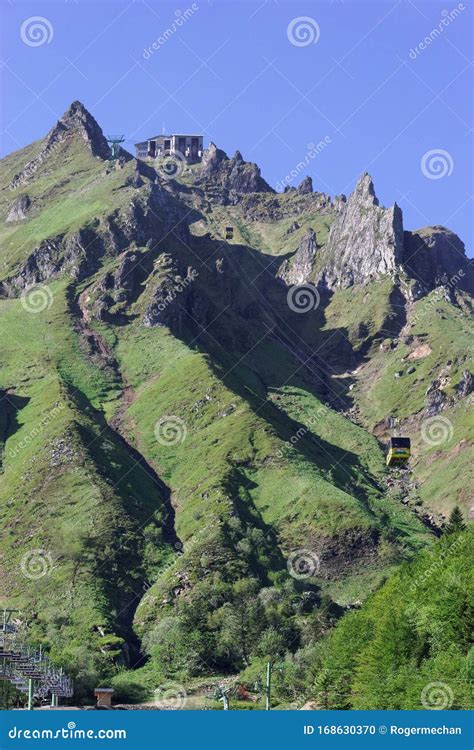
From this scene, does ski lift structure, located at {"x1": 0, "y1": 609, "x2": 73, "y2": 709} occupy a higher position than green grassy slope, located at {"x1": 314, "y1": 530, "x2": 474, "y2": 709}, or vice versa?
green grassy slope, located at {"x1": 314, "y1": 530, "x2": 474, "y2": 709}


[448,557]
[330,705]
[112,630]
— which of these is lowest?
[112,630]

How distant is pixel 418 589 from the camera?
122 m

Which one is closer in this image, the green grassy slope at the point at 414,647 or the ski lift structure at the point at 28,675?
the green grassy slope at the point at 414,647

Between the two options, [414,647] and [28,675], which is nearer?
[28,675]

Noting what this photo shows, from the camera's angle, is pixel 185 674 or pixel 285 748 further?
pixel 185 674

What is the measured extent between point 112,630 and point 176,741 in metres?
143

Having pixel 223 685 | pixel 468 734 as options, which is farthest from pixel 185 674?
pixel 468 734

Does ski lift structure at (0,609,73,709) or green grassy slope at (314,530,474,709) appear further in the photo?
ski lift structure at (0,609,73,709)

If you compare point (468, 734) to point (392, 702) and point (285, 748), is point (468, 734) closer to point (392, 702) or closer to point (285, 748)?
point (285, 748)

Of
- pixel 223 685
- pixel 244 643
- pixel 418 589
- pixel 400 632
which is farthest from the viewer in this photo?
pixel 244 643

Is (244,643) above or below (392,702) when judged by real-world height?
Answer: below

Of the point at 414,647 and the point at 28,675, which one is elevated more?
the point at 414,647

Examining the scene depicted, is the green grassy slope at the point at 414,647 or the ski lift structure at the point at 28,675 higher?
the green grassy slope at the point at 414,647

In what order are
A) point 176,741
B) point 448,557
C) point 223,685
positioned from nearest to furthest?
point 176,741, point 448,557, point 223,685
